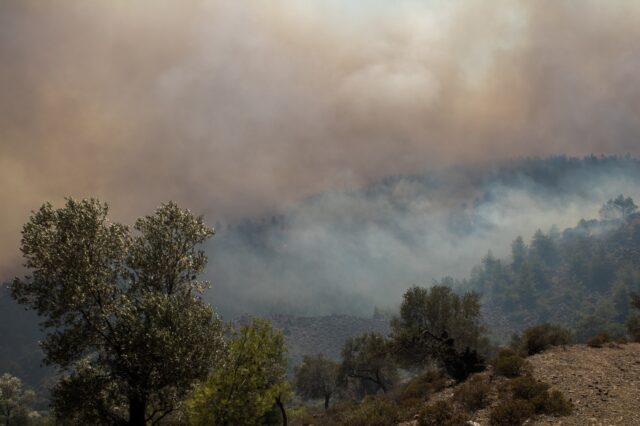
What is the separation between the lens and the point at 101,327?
86.1 ft

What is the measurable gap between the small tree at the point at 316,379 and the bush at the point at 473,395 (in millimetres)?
78945

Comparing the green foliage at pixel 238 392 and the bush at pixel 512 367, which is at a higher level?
the green foliage at pixel 238 392

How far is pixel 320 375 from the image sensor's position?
106 metres

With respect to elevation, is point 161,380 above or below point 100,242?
below

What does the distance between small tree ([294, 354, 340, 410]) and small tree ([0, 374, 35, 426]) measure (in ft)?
214

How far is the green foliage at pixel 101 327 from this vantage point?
25172 mm

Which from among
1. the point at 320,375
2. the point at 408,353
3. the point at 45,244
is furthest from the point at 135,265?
the point at 320,375

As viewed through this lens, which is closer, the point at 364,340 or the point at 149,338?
the point at 149,338

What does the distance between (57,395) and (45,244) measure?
10503 mm

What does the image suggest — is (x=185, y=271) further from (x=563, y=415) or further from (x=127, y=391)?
(x=563, y=415)

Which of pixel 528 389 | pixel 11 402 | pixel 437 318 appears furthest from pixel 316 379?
pixel 528 389

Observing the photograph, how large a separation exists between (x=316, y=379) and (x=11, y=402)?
69.5 meters

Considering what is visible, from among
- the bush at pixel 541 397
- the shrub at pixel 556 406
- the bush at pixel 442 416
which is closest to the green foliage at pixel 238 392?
the bush at pixel 442 416

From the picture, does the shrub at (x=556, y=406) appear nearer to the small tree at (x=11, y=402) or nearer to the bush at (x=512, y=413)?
the bush at (x=512, y=413)
